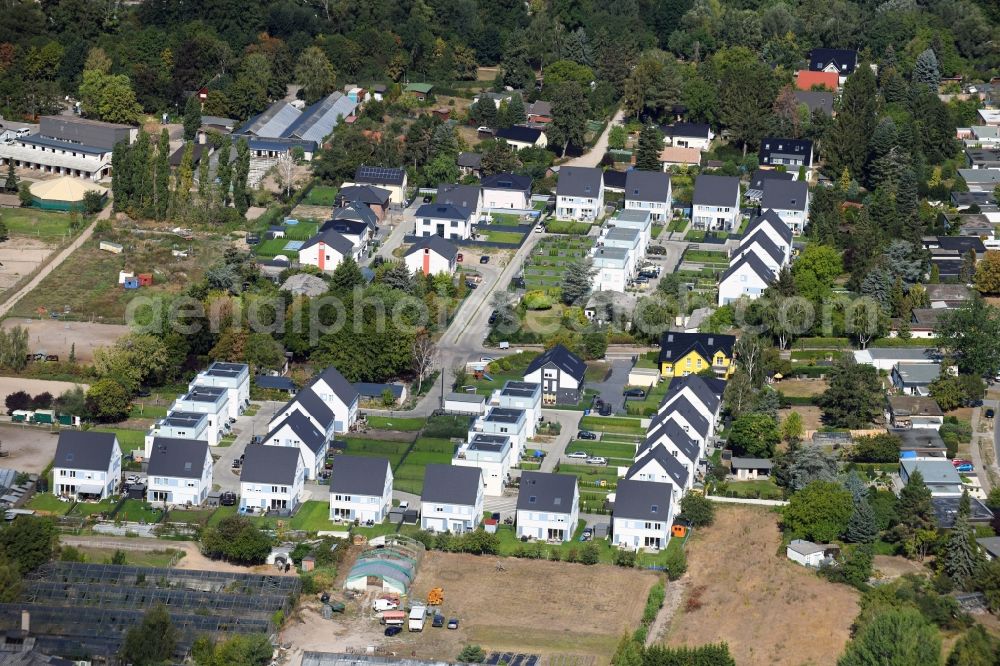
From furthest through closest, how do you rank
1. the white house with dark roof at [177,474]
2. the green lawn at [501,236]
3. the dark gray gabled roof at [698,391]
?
the green lawn at [501,236]
the dark gray gabled roof at [698,391]
the white house with dark roof at [177,474]

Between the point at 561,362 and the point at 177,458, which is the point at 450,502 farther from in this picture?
the point at 561,362

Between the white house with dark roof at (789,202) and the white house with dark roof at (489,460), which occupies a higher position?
the white house with dark roof at (789,202)

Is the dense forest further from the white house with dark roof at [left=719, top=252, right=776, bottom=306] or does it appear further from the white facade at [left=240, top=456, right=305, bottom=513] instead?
the white facade at [left=240, top=456, right=305, bottom=513]

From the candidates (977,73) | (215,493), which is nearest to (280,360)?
(215,493)

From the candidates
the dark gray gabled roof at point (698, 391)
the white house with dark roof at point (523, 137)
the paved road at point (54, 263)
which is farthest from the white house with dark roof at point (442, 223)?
the dark gray gabled roof at point (698, 391)

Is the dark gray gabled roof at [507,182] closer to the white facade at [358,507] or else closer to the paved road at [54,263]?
the paved road at [54,263]

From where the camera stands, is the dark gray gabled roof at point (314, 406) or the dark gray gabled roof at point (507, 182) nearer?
the dark gray gabled roof at point (314, 406)
